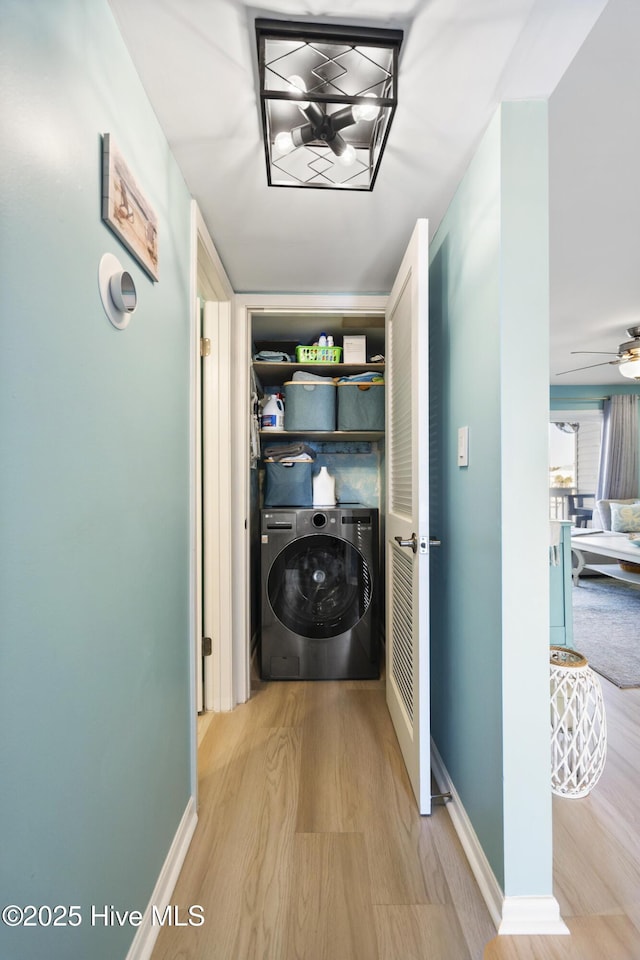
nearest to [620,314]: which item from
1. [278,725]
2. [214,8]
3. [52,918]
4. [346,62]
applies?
[346,62]

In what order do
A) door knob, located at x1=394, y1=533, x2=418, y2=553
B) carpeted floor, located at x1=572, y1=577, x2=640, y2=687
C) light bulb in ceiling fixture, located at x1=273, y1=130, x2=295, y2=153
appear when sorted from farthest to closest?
carpeted floor, located at x1=572, y1=577, x2=640, y2=687, door knob, located at x1=394, y1=533, x2=418, y2=553, light bulb in ceiling fixture, located at x1=273, y1=130, x2=295, y2=153

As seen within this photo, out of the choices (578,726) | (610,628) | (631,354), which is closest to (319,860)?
(578,726)

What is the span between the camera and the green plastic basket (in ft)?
8.52

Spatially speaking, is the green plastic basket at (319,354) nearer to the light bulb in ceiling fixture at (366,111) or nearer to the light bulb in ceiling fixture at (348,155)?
the light bulb in ceiling fixture at (348,155)

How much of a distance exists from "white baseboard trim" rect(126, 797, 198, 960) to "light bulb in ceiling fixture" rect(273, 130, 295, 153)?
2.00 m

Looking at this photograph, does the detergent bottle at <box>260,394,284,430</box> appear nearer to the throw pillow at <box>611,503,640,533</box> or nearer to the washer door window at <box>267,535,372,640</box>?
the washer door window at <box>267,535,372,640</box>

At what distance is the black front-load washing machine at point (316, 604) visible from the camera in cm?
248

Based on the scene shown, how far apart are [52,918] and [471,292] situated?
1.70 meters

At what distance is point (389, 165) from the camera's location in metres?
1.42

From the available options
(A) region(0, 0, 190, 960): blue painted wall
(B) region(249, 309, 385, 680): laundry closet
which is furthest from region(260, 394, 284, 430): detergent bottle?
(A) region(0, 0, 190, 960): blue painted wall

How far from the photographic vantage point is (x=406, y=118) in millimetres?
1226

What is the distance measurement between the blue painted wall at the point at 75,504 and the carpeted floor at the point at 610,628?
2.65 m

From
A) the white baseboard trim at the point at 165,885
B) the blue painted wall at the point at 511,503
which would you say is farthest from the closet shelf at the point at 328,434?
the white baseboard trim at the point at 165,885

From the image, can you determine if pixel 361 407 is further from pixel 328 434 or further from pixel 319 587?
pixel 319 587
